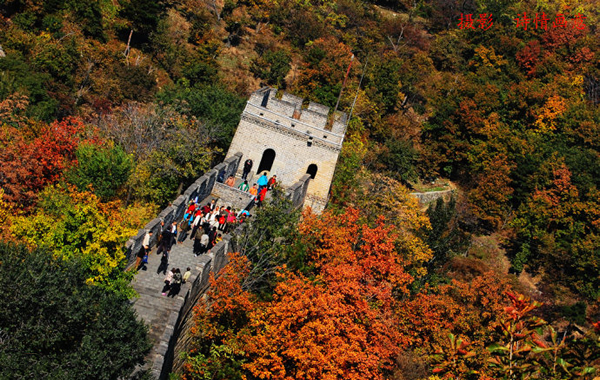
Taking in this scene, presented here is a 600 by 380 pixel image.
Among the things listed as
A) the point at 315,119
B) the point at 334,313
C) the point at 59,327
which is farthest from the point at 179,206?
the point at 315,119

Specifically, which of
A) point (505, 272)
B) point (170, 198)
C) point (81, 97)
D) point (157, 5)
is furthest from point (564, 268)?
point (157, 5)

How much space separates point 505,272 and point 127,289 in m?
39.7

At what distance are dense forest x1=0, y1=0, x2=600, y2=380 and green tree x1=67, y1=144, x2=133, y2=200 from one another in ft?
0.34

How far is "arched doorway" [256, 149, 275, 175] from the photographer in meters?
35.8

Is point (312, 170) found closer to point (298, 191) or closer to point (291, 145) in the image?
point (291, 145)

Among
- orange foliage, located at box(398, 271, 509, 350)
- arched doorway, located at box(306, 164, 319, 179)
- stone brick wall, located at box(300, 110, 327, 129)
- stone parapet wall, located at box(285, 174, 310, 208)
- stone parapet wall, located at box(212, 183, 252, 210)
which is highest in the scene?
stone brick wall, located at box(300, 110, 327, 129)

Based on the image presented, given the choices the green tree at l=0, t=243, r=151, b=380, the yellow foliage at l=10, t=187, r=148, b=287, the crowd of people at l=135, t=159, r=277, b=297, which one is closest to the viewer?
the green tree at l=0, t=243, r=151, b=380

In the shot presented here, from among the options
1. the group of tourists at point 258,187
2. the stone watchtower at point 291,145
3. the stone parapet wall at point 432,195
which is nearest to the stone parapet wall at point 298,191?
the stone watchtower at point 291,145

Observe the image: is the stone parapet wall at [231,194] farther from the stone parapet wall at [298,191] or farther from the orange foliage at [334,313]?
→ the orange foliage at [334,313]

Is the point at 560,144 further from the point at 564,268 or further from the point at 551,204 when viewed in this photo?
the point at 564,268

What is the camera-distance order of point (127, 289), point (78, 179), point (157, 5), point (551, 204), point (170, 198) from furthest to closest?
point (157, 5), point (551, 204), point (170, 198), point (78, 179), point (127, 289)

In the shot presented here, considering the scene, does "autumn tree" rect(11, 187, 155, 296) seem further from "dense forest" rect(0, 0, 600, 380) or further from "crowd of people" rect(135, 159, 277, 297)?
"crowd of people" rect(135, 159, 277, 297)

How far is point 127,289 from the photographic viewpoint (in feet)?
65.4

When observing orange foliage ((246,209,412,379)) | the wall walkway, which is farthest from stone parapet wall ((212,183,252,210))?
orange foliage ((246,209,412,379))
